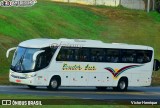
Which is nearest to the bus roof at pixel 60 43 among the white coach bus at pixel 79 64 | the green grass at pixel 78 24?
the white coach bus at pixel 79 64

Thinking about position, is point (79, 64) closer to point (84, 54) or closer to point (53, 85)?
point (84, 54)

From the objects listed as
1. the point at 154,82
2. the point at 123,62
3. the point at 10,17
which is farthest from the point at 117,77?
the point at 10,17

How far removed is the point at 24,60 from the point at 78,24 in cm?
4152

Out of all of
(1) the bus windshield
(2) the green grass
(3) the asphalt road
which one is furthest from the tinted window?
(2) the green grass

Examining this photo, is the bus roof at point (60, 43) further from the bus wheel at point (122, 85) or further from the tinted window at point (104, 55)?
the bus wheel at point (122, 85)

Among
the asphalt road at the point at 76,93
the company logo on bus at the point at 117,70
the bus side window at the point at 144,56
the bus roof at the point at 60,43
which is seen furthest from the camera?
the bus side window at the point at 144,56

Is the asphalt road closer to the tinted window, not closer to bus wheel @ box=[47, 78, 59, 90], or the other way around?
bus wheel @ box=[47, 78, 59, 90]

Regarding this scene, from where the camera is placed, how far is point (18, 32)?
2618 inches

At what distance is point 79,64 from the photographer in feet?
140

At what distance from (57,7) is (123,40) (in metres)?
11.6

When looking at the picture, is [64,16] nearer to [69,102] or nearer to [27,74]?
[27,74]

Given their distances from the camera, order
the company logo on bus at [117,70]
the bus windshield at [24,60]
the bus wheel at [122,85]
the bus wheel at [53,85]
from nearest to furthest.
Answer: the bus windshield at [24,60] < the bus wheel at [53,85] < the company logo on bus at [117,70] < the bus wheel at [122,85]

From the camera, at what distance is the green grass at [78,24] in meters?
67.9

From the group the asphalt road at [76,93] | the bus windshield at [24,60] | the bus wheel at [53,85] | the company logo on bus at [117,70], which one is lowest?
the asphalt road at [76,93]
